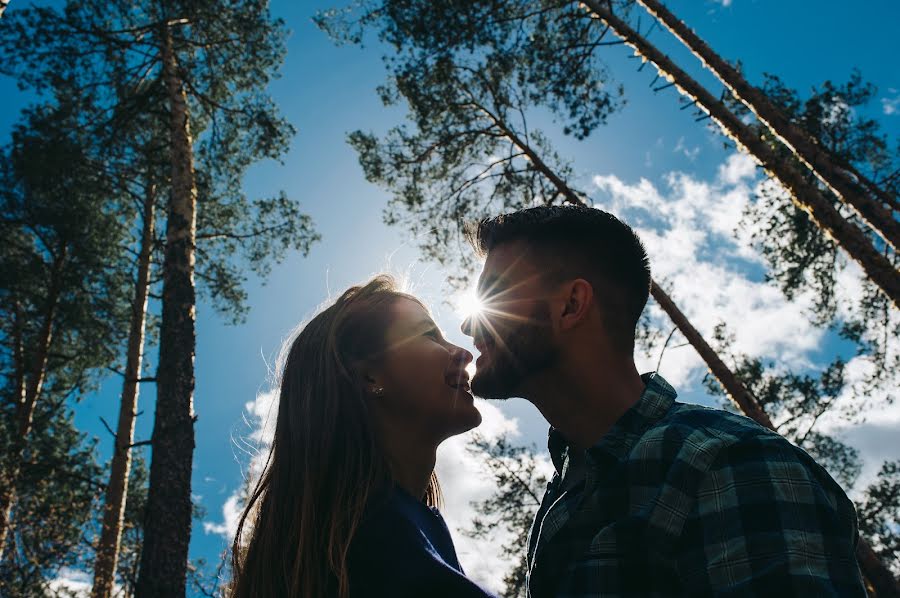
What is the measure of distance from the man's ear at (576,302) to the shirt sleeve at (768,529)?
2.92ft

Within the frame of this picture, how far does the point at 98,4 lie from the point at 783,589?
11.0 m

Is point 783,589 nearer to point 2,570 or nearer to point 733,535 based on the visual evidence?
point 733,535

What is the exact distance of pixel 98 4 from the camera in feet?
28.2

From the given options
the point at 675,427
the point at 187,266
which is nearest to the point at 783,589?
the point at 675,427

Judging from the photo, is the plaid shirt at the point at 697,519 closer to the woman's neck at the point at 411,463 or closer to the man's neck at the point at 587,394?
the man's neck at the point at 587,394

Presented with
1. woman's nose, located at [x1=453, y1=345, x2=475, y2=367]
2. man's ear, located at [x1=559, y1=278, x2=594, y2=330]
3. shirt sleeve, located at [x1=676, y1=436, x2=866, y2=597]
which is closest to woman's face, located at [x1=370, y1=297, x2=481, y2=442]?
woman's nose, located at [x1=453, y1=345, x2=475, y2=367]

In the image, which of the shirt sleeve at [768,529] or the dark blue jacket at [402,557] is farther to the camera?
the dark blue jacket at [402,557]

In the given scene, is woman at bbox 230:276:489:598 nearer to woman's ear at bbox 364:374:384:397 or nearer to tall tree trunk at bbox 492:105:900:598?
woman's ear at bbox 364:374:384:397

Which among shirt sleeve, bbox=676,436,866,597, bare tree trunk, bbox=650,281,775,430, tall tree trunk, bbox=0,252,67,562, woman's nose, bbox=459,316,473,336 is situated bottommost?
shirt sleeve, bbox=676,436,866,597

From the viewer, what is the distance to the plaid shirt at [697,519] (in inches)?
46.6

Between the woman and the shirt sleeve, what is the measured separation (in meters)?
0.63

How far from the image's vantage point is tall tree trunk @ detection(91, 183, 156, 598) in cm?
805

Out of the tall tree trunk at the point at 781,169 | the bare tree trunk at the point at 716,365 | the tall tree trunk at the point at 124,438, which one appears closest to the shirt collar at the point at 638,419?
the tall tree trunk at the point at 781,169

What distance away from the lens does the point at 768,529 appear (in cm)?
122
